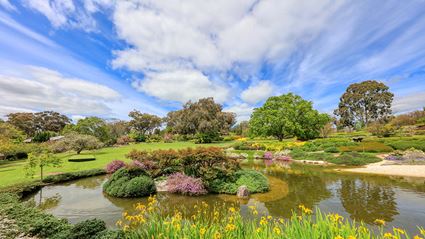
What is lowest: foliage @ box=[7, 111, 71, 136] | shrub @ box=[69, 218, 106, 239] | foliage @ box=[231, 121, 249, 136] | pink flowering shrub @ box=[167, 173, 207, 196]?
pink flowering shrub @ box=[167, 173, 207, 196]

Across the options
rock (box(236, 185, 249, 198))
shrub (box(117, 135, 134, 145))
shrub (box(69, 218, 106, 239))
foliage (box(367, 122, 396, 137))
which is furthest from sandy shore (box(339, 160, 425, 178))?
shrub (box(117, 135, 134, 145))

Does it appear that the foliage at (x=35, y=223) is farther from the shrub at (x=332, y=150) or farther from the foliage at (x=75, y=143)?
the shrub at (x=332, y=150)

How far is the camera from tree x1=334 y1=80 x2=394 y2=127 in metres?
50.5

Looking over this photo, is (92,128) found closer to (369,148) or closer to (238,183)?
(238,183)

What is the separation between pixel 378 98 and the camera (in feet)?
165

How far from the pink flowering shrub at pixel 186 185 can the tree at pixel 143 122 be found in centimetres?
5253

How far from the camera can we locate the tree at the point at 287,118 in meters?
34.4

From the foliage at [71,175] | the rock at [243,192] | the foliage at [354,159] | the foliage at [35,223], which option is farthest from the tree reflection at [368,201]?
the foliage at [71,175]

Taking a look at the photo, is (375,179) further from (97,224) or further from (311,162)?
(97,224)

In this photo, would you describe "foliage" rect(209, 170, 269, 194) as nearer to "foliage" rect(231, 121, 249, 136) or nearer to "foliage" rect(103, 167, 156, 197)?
"foliage" rect(103, 167, 156, 197)

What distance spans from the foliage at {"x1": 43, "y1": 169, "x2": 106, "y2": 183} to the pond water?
723 millimetres

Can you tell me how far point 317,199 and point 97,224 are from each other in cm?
850

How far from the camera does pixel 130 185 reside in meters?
9.38

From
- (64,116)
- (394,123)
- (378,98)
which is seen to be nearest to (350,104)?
(378,98)
